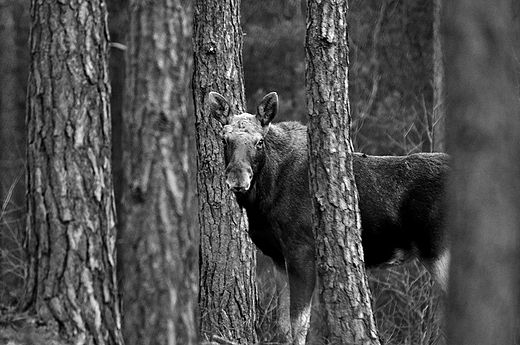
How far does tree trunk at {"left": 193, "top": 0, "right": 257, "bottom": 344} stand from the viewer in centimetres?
903

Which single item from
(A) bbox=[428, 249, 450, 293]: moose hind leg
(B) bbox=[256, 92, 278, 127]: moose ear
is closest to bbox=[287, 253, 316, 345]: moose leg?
(A) bbox=[428, 249, 450, 293]: moose hind leg

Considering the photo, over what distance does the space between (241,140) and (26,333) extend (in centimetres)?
417

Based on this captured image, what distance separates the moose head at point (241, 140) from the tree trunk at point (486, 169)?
17.2 feet

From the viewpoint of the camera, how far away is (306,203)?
9.44 meters

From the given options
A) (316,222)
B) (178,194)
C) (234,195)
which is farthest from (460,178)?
(234,195)

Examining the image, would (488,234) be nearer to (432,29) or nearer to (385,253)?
(385,253)

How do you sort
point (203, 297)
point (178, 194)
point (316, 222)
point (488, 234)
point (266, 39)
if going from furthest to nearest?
point (266, 39) → point (203, 297) → point (316, 222) → point (178, 194) → point (488, 234)

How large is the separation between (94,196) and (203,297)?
3905mm

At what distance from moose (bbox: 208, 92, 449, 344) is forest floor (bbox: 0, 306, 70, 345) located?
403 cm

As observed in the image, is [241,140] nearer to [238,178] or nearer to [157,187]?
[238,178]

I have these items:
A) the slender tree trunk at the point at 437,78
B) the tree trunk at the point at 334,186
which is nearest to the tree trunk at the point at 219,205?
the tree trunk at the point at 334,186

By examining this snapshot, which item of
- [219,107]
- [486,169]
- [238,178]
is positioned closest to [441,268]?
[238,178]

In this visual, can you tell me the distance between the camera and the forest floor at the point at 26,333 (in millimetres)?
5316

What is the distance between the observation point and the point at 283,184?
9.58 m
